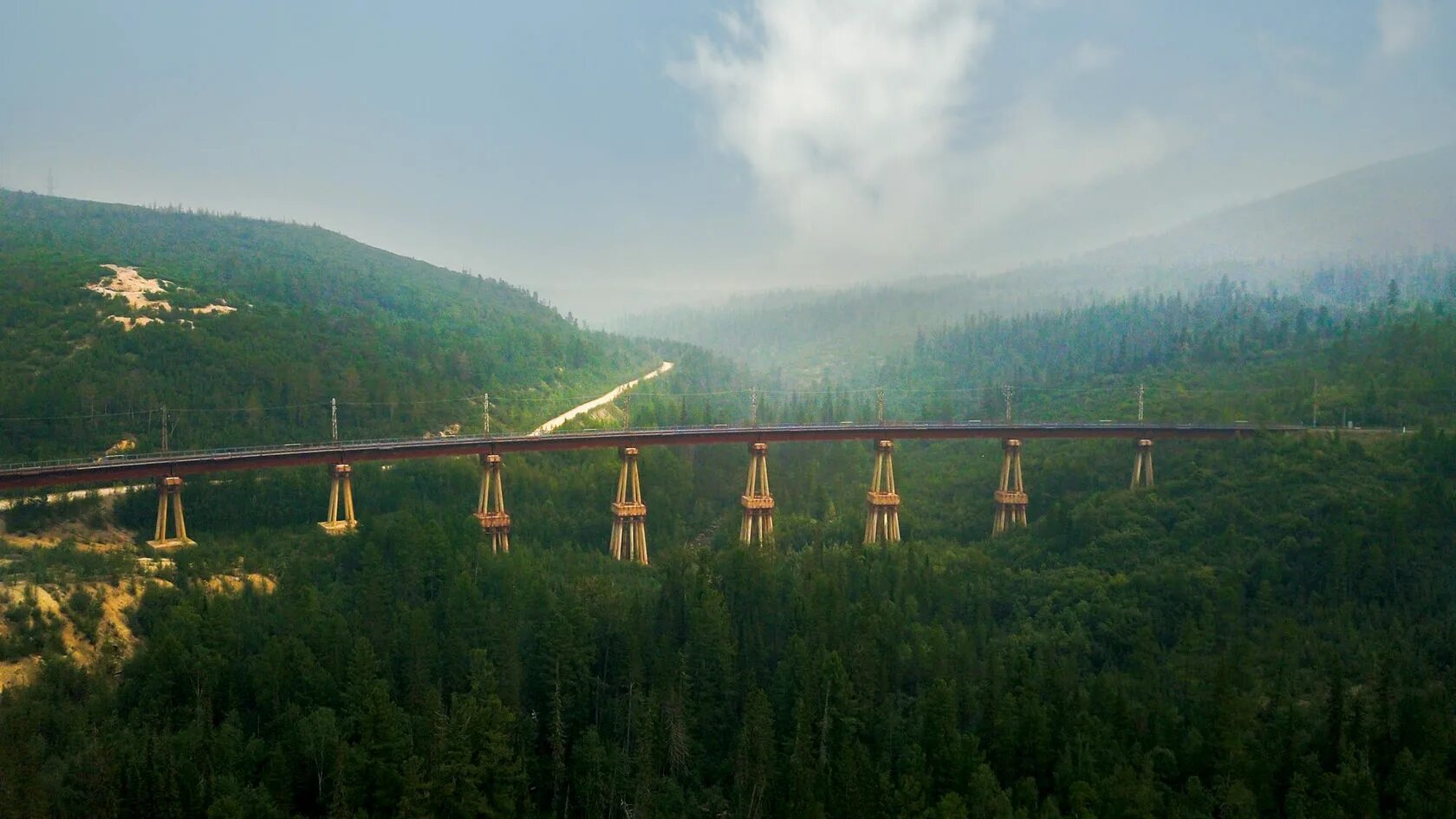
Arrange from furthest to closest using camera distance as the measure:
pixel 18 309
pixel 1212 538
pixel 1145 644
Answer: pixel 18 309, pixel 1212 538, pixel 1145 644

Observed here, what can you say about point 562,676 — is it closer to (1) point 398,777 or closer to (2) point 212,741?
(1) point 398,777

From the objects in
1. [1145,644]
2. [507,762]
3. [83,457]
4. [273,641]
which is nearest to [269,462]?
[83,457]

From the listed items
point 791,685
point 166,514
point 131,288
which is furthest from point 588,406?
point 791,685

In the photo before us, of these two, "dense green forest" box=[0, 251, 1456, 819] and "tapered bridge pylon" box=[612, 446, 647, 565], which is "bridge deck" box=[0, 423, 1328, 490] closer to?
"tapered bridge pylon" box=[612, 446, 647, 565]

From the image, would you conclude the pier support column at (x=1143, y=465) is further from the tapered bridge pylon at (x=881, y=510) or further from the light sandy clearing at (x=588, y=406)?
the light sandy clearing at (x=588, y=406)

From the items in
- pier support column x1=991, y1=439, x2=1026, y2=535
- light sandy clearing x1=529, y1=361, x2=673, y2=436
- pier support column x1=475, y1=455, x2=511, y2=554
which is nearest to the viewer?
pier support column x1=475, y1=455, x2=511, y2=554

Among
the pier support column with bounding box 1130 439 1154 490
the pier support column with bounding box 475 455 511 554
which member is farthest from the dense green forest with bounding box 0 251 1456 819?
the pier support column with bounding box 475 455 511 554
